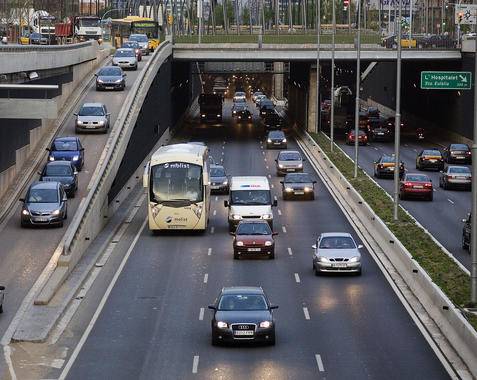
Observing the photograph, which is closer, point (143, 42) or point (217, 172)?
point (217, 172)

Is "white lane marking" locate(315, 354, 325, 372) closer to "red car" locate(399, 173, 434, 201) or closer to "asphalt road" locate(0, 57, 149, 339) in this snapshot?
"asphalt road" locate(0, 57, 149, 339)

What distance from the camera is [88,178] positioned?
61.5 m

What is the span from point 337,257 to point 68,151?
2308cm

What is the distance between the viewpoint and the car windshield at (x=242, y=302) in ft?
105

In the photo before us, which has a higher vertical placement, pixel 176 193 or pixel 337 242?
pixel 176 193

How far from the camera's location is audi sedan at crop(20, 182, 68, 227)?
5153 centimetres

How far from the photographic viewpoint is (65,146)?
63656 mm

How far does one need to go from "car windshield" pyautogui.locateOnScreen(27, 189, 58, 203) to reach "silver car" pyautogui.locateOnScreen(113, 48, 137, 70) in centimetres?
4492

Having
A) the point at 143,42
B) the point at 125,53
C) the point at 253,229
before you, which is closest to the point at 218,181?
the point at 253,229

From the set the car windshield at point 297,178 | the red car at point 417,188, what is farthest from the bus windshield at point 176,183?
the red car at point 417,188

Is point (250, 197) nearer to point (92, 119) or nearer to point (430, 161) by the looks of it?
point (92, 119)

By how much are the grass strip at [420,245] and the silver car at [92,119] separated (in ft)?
44.0

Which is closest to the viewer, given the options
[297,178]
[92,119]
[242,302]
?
[242,302]

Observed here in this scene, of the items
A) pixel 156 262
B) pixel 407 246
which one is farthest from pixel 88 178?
pixel 407 246
